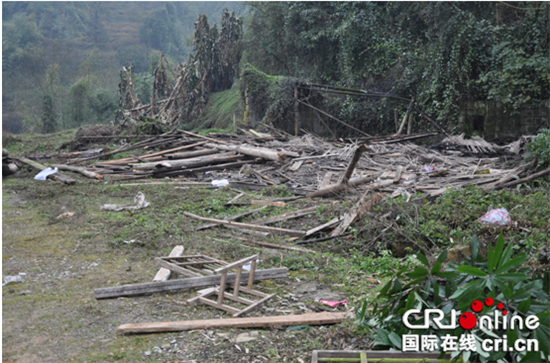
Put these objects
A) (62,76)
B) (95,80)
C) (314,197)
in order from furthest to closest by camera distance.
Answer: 1. (62,76)
2. (95,80)
3. (314,197)

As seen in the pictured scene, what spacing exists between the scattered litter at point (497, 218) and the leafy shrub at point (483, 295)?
9.62ft

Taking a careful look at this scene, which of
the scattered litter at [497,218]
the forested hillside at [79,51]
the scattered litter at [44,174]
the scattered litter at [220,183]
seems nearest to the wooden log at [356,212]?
the scattered litter at [497,218]

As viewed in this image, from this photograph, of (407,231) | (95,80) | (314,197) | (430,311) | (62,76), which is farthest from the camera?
(62,76)

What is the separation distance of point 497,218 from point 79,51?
55121mm

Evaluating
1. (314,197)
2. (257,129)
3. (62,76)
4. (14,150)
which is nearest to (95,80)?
(62,76)

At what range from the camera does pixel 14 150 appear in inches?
674

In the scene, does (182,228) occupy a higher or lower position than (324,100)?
lower

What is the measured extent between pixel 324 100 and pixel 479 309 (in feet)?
50.8

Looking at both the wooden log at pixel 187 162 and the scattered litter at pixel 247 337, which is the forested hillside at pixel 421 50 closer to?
the wooden log at pixel 187 162

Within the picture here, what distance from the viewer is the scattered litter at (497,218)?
5223mm

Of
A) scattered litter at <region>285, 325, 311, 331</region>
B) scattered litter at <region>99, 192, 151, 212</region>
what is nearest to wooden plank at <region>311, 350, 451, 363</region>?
scattered litter at <region>285, 325, 311, 331</region>

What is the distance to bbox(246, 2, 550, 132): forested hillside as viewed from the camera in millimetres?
13297

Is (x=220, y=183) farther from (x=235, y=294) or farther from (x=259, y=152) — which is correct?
(x=235, y=294)

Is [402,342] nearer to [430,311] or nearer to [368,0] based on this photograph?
[430,311]
